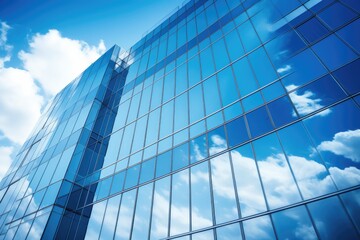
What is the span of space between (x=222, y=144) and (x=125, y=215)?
6652 mm

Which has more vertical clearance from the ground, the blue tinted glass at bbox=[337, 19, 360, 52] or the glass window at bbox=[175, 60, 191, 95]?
the glass window at bbox=[175, 60, 191, 95]

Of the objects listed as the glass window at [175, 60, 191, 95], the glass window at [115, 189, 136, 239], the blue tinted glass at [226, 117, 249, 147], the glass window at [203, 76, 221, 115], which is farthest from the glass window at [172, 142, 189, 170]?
the glass window at [175, 60, 191, 95]

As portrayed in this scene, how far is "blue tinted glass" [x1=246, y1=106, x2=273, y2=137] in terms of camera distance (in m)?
10.4

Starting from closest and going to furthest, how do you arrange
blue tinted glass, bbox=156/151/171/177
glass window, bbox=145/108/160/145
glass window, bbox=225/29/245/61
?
1. blue tinted glass, bbox=156/151/171/177
2. glass window, bbox=225/29/245/61
3. glass window, bbox=145/108/160/145

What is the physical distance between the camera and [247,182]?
9453 millimetres

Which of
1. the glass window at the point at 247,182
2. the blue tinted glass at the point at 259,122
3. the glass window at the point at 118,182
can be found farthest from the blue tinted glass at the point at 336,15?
the glass window at the point at 118,182

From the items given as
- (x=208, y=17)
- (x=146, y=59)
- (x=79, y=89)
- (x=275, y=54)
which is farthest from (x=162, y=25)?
(x=275, y=54)

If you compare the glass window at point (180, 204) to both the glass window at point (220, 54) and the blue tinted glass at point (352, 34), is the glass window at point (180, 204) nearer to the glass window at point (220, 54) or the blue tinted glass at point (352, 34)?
the glass window at point (220, 54)

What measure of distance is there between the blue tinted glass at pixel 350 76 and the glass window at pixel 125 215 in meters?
11.6

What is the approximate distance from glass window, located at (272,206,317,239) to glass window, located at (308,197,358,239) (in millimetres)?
233

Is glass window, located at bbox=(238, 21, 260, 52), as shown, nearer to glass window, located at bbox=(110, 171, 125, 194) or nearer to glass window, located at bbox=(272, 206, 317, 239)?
glass window, located at bbox=(272, 206, 317, 239)

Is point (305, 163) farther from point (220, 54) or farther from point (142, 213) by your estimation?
point (220, 54)

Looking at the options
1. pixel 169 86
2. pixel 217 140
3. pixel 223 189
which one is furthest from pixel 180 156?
pixel 169 86

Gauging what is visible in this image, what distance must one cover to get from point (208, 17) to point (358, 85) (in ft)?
47.8
